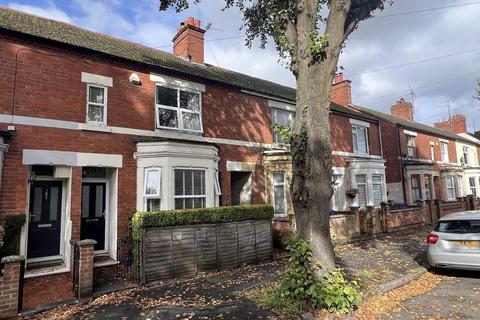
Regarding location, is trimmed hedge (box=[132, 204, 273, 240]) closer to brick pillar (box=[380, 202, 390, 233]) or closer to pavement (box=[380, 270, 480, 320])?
pavement (box=[380, 270, 480, 320])

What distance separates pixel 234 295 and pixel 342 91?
21377 millimetres

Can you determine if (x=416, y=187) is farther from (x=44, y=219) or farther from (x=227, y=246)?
(x=44, y=219)

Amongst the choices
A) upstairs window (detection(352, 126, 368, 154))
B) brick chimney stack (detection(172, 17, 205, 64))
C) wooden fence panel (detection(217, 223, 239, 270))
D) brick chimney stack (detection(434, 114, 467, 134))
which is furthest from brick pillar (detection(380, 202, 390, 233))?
brick chimney stack (detection(434, 114, 467, 134))

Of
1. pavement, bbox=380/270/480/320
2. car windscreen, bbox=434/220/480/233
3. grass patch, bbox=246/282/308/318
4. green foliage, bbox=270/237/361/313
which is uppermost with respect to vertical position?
car windscreen, bbox=434/220/480/233

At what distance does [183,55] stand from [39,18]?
6154 millimetres

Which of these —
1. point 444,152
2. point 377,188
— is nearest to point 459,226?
point 377,188

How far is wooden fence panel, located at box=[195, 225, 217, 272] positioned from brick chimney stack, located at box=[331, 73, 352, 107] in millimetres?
18778

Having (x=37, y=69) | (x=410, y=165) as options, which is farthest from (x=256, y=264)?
(x=410, y=165)

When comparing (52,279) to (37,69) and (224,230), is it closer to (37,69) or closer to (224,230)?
(224,230)

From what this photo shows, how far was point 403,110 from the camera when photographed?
3253cm

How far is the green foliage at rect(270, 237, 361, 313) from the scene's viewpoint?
5762 mm

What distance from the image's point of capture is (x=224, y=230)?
10031 millimetres

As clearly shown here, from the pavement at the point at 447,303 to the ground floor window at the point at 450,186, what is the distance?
861 inches

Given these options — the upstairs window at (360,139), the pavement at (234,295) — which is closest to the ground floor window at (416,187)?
the upstairs window at (360,139)
